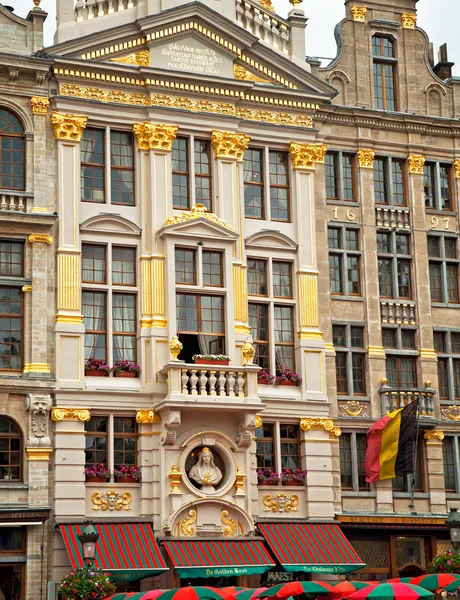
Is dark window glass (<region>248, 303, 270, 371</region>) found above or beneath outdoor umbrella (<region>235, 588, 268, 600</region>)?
above

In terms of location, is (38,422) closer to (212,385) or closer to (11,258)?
(11,258)

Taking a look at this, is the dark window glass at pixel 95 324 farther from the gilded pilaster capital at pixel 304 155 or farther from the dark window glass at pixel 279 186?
the gilded pilaster capital at pixel 304 155

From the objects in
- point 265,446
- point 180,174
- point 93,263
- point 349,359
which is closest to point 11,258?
point 93,263

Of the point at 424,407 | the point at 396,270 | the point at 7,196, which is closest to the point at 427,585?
the point at 424,407

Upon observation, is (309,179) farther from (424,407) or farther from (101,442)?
(101,442)

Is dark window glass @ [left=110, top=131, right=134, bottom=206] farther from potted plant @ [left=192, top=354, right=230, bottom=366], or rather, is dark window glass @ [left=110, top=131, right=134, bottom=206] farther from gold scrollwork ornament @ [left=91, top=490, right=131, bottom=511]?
gold scrollwork ornament @ [left=91, top=490, right=131, bottom=511]

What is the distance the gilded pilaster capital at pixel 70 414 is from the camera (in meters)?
38.3

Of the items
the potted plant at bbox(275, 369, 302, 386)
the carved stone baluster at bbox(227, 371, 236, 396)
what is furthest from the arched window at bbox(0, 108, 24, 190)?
the potted plant at bbox(275, 369, 302, 386)

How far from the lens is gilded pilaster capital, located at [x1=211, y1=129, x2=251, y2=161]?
139ft

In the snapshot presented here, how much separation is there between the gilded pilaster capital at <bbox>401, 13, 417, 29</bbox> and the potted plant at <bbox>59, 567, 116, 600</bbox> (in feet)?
76.5

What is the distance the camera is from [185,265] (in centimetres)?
4119

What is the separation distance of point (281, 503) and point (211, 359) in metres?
5.17

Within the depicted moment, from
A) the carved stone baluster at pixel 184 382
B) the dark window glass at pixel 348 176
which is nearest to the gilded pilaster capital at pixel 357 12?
the dark window glass at pixel 348 176

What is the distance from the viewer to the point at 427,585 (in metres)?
33.6
